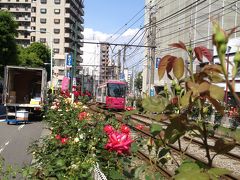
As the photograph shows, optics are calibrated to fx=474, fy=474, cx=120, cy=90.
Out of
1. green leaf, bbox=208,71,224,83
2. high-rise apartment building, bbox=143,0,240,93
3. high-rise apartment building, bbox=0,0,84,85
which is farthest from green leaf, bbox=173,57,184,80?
high-rise apartment building, bbox=0,0,84,85

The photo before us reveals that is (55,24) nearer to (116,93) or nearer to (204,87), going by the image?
(116,93)

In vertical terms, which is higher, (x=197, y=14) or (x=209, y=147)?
(x=197, y=14)

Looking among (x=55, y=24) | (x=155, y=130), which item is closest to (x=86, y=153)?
(x=155, y=130)

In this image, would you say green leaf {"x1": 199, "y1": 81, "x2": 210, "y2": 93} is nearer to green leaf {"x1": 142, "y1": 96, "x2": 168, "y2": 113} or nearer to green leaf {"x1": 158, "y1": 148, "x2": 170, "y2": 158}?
green leaf {"x1": 142, "y1": 96, "x2": 168, "y2": 113}

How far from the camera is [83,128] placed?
657cm

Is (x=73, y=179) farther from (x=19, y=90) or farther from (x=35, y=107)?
(x=19, y=90)

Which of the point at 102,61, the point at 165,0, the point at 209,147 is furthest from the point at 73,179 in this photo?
the point at 102,61

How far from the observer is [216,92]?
146 cm

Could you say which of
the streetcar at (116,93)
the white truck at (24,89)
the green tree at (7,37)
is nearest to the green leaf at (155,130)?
the white truck at (24,89)

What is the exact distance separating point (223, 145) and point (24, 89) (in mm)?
30823

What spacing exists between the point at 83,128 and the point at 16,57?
157 feet

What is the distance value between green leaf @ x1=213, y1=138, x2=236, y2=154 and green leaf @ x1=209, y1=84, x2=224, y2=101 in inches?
11.9

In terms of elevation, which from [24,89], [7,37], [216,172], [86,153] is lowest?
[86,153]

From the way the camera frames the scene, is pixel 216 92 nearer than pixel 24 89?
Yes
